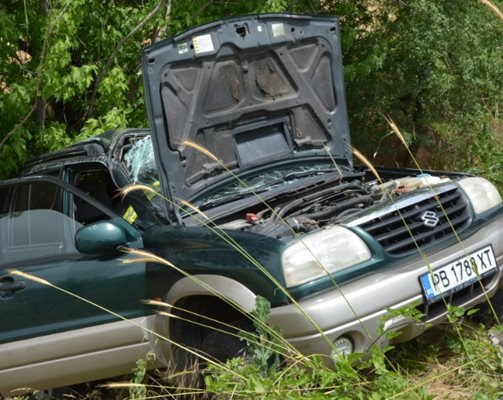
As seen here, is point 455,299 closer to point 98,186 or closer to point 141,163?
point 141,163

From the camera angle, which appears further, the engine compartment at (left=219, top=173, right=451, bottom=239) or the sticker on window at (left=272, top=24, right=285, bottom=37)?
the sticker on window at (left=272, top=24, right=285, bottom=37)

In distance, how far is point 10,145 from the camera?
8.48 m

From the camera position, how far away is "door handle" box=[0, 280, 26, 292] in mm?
5496

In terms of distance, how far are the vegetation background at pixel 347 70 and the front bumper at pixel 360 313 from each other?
12.1 feet

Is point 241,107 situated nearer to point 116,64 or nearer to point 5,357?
point 5,357

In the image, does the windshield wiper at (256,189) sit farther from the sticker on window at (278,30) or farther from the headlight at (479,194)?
the headlight at (479,194)

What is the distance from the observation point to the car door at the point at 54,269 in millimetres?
5262

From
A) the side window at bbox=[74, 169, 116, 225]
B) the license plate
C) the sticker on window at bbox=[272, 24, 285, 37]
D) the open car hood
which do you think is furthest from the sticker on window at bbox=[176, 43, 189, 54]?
the license plate

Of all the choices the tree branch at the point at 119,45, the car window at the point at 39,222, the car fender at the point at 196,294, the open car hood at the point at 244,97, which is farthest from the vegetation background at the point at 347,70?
the car fender at the point at 196,294

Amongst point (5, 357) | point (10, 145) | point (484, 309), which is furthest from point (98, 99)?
point (484, 309)

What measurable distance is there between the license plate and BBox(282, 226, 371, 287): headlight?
360 mm

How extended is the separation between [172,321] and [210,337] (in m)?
0.24

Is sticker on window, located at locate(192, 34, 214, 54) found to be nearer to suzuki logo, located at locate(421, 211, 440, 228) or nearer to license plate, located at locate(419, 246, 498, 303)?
suzuki logo, located at locate(421, 211, 440, 228)

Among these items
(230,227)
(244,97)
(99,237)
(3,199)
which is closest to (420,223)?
(230,227)
